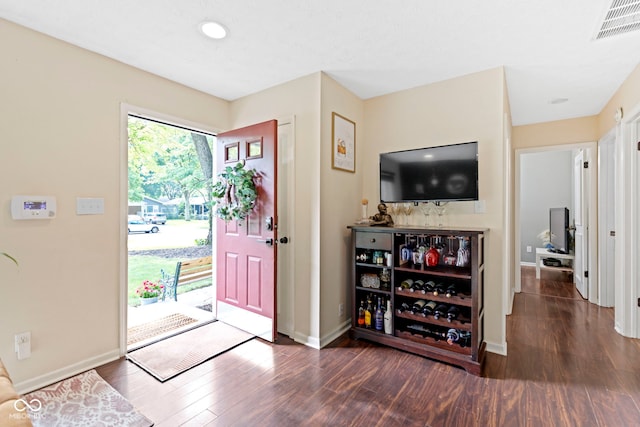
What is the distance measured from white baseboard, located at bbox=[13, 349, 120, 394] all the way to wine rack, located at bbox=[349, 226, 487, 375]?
2054mm

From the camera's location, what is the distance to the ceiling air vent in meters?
1.75

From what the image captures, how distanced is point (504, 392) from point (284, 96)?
2953 mm

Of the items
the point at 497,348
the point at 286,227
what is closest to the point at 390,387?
the point at 497,348

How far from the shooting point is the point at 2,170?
6.27 ft

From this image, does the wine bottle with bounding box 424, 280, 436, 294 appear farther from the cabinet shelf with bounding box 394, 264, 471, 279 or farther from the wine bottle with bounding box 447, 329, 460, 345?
the wine bottle with bounding box 447, 329, 460, 345

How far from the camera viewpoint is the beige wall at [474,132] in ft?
8.21

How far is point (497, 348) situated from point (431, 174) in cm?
158

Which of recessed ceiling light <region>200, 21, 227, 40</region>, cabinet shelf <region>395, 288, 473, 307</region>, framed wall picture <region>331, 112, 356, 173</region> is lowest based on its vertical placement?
cabinet shelf <region>395, 288, 473, 307</region>

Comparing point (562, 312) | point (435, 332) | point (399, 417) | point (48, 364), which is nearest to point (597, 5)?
point (435, 332)

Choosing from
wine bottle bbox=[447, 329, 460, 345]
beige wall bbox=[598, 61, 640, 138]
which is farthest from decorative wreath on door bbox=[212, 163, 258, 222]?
beige wall bbox=[598, 61, 640, 138]

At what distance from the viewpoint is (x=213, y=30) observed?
2031mm

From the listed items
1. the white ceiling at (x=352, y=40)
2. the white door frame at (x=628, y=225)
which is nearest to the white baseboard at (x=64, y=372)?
the white ceiling at (x=352, y=40)

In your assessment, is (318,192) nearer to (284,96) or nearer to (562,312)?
(284,96)

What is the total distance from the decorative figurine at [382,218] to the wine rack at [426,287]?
0.21 metres
